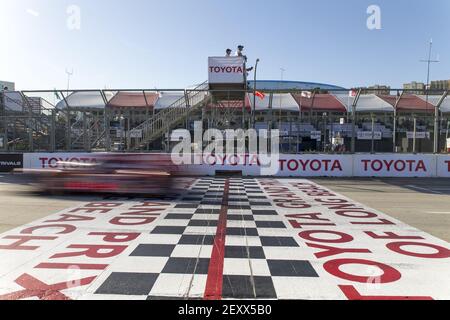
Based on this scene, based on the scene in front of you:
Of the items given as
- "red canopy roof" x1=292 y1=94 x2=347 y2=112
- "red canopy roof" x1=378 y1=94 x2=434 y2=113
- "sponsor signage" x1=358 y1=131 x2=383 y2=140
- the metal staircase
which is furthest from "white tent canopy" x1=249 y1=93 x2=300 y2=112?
"red canopy roof" x1=378 y1=94 x2=434 y2=113

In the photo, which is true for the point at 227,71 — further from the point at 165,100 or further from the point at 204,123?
the point at 204,123

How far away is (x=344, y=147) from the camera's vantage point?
1708cm

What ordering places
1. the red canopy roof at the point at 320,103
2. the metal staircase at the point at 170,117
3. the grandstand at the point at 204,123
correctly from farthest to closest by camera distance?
the red canopy roof at the point at 320,103 → the metal staircase at the point at 170,117 → the grandstand at the point at 204,123

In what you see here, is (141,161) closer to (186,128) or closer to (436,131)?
(186,128)

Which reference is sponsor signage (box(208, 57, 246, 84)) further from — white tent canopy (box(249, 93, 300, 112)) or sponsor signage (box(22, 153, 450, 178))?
sponsor signage (box(22, 153, 450, 178))

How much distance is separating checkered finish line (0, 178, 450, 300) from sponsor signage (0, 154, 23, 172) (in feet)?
34.5

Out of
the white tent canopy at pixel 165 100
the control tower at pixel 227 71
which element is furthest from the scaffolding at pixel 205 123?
the control tower at pixel 227 71

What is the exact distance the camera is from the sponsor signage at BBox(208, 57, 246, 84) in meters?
18.8

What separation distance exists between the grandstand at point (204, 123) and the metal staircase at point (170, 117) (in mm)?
41

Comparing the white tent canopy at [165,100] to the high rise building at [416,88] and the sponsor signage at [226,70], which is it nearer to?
the sponsor signage at [226,70]

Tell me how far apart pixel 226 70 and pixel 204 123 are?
3.71 m

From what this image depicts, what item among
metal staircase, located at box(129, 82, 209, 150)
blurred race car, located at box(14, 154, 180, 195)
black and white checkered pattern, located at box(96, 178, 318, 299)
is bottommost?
black and white checkered pattern, located at box(96, 178, 318, 299)

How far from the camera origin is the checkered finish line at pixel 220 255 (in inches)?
163

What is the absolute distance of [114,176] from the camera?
10.3 metres
